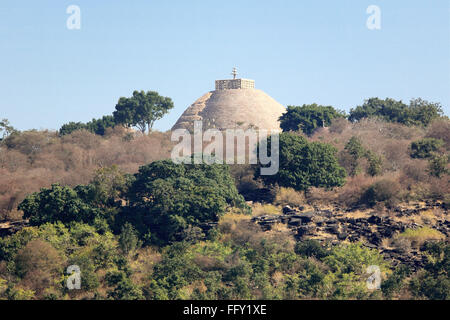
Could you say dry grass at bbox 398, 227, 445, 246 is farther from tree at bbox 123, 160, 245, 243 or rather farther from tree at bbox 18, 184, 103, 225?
tree at bbox 18, 184, 103, 225

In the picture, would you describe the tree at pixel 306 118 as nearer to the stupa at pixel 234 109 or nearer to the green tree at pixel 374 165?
the stupa at pixel 234 109

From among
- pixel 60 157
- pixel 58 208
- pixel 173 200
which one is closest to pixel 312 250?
pixel 173 200

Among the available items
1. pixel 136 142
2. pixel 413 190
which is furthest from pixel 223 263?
pixel 136 142

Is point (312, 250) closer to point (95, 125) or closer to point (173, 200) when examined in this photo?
point (173, 200)

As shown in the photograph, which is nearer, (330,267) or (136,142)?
(330,267)

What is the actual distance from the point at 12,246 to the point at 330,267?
1274 centimetres

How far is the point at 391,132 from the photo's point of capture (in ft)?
181

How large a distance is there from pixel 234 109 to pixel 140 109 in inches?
326

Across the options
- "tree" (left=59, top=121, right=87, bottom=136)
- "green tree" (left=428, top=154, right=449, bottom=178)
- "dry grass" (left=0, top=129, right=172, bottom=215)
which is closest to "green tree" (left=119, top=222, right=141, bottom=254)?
"dry grass" (left=0, top=129, right=172, bottom=215)

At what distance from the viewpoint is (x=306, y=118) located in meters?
62.5

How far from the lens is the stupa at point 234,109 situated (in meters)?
68.0

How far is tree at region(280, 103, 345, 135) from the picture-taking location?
62.3 meters
